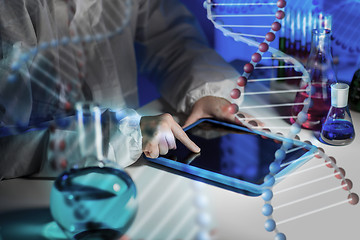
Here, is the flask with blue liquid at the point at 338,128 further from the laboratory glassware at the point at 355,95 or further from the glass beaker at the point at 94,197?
the glass beaker at the point at 94,197

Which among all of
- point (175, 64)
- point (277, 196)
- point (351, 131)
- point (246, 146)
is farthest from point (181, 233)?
point (175, 64)

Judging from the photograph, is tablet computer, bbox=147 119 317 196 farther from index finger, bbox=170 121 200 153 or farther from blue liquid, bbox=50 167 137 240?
blue liquid, bbox=50 167 137 240

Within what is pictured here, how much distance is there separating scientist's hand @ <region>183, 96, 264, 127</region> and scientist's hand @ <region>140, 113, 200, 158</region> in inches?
3.9

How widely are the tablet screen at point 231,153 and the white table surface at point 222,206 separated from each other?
0.14 feet

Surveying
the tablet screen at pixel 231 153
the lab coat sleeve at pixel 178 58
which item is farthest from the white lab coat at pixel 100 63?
the tablet screen at pixel 231 153

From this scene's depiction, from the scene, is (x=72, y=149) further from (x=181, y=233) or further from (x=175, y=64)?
(x=175, y=64)

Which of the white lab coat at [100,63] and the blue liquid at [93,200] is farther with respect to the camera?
the white lab coat at [100,63]

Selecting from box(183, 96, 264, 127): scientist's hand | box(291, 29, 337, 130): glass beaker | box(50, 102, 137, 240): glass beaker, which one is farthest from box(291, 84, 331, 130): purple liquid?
box(50, 102, 137, 240): glass beaker
